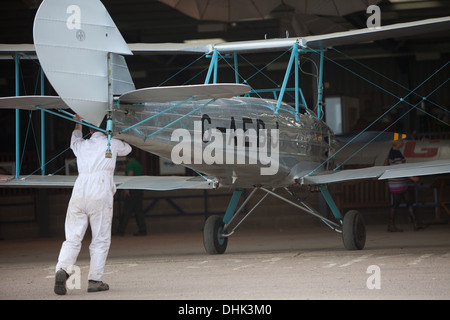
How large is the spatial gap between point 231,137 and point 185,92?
228 cm

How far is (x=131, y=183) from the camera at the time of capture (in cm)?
1191

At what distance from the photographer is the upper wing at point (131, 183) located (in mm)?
11266

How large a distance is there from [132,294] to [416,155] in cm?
1405

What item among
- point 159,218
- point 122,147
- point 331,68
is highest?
point 331,68

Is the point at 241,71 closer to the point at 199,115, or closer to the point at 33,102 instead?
the point at 199,115

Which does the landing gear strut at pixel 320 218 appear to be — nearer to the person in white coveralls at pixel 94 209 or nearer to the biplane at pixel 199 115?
the biplane at pixel 199 115

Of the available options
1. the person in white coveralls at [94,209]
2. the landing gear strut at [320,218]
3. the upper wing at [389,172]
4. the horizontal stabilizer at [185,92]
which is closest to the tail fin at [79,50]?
the horizontal stabilizer at [185,92]

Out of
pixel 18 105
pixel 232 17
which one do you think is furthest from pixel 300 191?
pixel 18 105

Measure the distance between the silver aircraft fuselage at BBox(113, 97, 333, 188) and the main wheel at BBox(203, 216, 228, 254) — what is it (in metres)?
0.73

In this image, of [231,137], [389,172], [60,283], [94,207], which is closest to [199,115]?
[231,137]

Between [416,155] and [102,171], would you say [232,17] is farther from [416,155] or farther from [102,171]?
[102,171]

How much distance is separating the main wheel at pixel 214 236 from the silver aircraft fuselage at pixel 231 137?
2.41ft

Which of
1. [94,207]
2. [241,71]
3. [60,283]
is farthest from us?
[241,71]

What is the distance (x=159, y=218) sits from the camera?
782 inches
